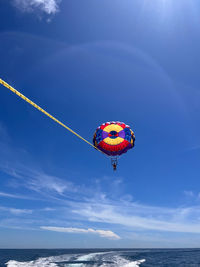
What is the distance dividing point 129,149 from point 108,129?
481cm

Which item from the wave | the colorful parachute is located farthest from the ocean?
the colorful parachute

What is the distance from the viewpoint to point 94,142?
29047mm

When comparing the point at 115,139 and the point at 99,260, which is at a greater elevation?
the point at 115,139

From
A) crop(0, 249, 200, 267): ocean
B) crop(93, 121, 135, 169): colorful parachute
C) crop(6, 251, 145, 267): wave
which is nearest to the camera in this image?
crop(93, 121, 135, 169): colorful parachute

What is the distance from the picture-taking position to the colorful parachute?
27.5 meters

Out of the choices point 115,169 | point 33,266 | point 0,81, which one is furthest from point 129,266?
point 0,81

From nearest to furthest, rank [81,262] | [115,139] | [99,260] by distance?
[115,139] → [81,262] → [99,260]

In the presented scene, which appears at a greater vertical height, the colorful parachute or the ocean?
the colorful parachute

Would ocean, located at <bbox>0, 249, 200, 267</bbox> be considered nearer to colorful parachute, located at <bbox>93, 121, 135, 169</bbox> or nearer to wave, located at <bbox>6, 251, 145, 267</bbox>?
wave, located at <bbox>6, 251, 145, 267</bbox>

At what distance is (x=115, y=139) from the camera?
90.6ft

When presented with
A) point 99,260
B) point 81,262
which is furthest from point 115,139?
point 99,260

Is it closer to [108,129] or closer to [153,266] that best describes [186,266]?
[153,266]

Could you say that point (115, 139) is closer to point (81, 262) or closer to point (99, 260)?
point (81, 262)

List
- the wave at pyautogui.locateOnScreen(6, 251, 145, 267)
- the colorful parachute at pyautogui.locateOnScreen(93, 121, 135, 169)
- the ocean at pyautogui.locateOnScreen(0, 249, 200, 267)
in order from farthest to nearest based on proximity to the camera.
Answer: the ocean at pyautogui.locateOnScreen(0, 249, 200, 267) → the wave at pyautogui.locateOnScreen(6, 251, 145, 267) → the colorful parachute at pyautogui.locateOnScreen(93, 121, 135, 169)
